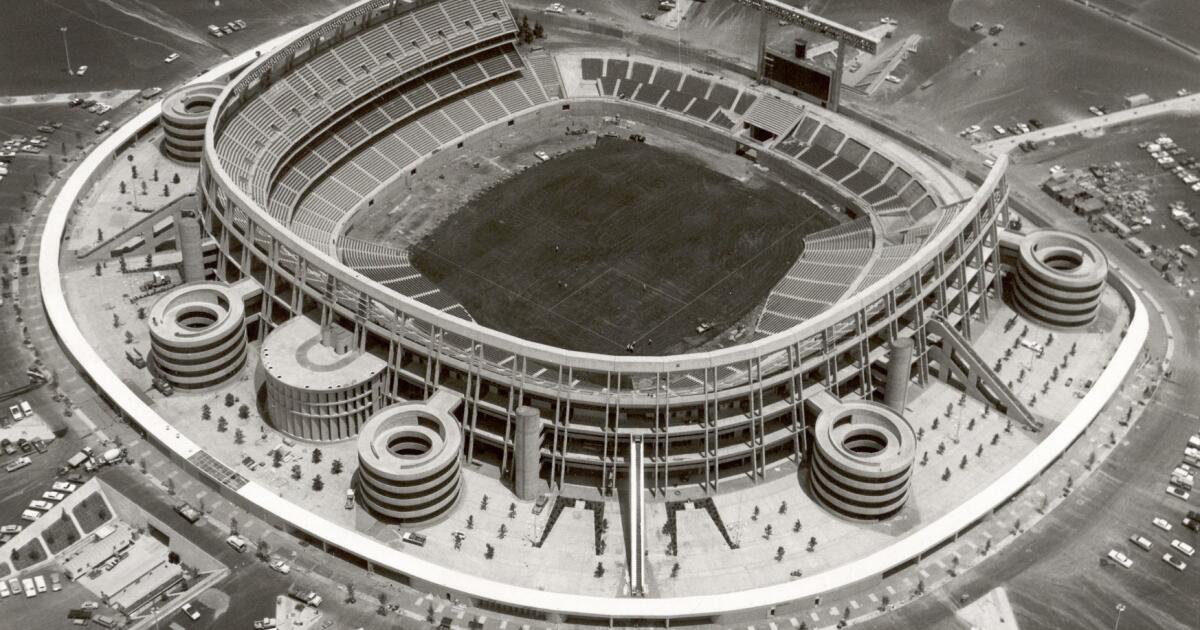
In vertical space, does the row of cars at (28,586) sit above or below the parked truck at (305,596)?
below

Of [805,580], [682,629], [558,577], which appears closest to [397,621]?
[558,577]

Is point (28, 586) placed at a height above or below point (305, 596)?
below

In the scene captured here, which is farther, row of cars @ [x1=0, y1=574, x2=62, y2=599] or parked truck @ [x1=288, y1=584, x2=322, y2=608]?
row of cars @ [x1=0, y1=574, x2=62, y2=599]

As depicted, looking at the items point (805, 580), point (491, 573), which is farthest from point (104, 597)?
point (805, 580)

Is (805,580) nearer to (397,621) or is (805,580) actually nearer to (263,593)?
(397,621)

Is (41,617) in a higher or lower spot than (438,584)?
lower

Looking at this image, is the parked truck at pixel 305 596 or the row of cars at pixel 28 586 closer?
the parked truck at pixel 305 596

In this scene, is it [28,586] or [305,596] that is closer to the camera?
[305,596]

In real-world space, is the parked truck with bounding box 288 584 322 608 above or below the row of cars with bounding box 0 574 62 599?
above
